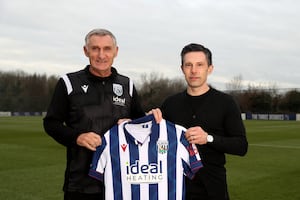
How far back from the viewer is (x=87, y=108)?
3.51 metres

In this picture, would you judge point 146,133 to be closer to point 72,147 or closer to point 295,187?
point 72,147

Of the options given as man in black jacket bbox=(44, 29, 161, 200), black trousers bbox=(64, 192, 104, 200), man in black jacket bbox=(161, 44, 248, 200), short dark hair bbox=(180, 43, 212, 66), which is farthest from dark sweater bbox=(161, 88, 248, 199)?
black trousers bbox=(64, 192, 104, 200)

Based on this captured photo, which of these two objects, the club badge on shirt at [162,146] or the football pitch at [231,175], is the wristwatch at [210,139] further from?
the football pitch at [231,175]

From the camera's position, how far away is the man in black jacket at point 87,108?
11.5 ft

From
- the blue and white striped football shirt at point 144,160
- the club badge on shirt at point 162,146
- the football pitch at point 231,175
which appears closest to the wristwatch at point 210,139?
the blue and white striped football shirt at point 144,160

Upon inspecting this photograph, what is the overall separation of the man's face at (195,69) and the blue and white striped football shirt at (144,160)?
393mm

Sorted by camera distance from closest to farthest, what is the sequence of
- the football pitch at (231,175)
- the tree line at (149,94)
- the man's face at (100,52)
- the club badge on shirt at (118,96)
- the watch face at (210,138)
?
the watch face at (210,138), the man's face at (100,52), the club badge on shirt at (118,96), the football pitch at (231,175), the tree line at (149,94)

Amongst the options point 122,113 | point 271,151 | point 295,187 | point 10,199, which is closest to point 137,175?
point 122,113

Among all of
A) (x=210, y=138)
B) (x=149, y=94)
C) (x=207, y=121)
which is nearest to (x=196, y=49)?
(x=207, y=121)

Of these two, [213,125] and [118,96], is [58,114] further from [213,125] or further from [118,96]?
[213,125]

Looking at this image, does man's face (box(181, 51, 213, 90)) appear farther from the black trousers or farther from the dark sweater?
the black trousers

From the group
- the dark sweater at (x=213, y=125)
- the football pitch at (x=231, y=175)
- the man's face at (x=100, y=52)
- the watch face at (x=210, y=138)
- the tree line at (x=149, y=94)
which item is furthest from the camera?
the tree line at (x=149, y=94)

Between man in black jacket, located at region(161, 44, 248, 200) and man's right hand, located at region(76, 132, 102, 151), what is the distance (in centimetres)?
65

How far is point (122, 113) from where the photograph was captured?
3.61 metres
